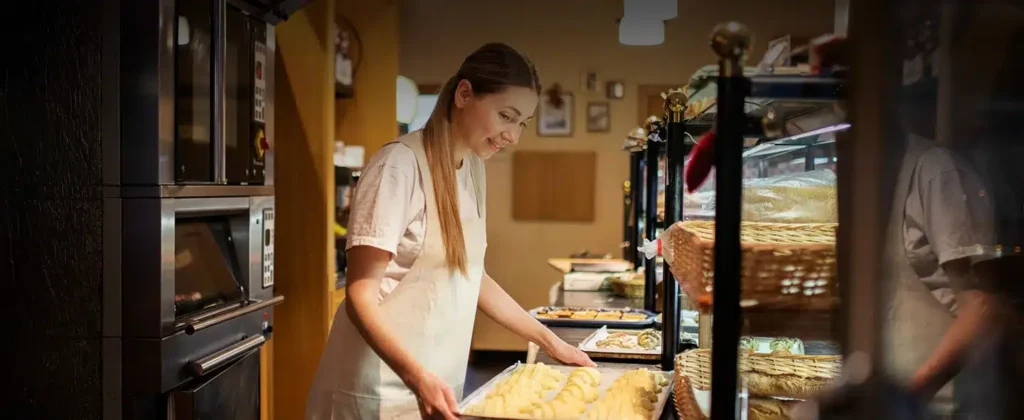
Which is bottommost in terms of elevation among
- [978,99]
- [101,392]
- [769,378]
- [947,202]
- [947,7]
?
[101,392]

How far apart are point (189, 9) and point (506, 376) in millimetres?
1518

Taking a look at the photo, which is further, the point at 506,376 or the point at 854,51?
the point at 506,376

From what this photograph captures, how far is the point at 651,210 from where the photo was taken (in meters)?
3.27

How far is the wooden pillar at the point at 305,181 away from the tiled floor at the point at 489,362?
2.36m

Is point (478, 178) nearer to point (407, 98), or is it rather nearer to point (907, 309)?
point (907, 309)

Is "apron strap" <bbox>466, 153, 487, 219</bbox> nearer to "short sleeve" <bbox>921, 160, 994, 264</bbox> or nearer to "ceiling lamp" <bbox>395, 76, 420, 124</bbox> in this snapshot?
"short sleeve" <bbox>921, 160, 994, 264</bbox>

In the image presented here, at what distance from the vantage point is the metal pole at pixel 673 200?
6.89 ft

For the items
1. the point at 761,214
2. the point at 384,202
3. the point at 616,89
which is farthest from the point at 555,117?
the point at 761,214

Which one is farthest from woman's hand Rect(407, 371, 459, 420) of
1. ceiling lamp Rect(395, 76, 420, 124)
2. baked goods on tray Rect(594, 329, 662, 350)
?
ceiling lamp Rect(395, 76, 420, 124)

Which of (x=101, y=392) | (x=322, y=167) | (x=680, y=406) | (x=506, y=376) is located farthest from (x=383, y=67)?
(x=680, y=406)

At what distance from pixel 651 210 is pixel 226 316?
1.59 metres

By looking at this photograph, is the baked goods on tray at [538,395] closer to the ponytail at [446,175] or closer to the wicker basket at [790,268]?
the ponytail at [446,175]

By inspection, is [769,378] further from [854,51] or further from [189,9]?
[189,9]

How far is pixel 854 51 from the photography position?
1.03m
